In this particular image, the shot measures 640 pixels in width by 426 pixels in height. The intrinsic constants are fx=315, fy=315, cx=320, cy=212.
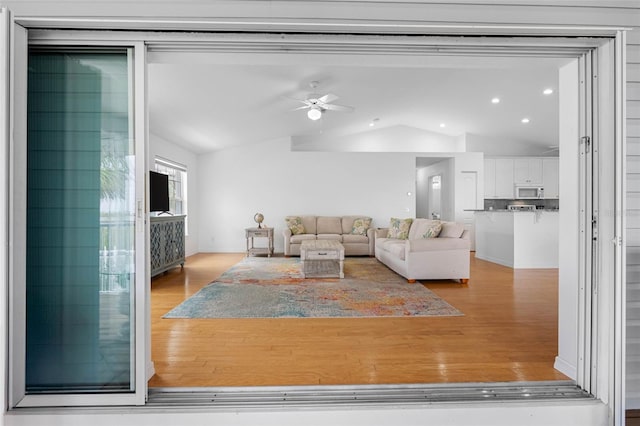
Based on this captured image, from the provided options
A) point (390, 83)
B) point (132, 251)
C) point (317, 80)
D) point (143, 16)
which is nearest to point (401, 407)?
point (132, 251)

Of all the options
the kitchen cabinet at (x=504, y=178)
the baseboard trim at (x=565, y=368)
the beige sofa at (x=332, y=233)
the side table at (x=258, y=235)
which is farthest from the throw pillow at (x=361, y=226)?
the baseboard trim at (x=565, y=368)

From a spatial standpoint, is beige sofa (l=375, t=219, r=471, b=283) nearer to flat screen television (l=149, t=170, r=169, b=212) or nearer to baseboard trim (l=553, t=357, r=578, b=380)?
baseboard trim (l=553, t=357, r=578, b=380)

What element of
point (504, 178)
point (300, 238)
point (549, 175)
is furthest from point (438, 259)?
point (549, 175)

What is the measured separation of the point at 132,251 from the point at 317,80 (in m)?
4.00

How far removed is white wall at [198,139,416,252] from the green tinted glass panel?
19.8 ft

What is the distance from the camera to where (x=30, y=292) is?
1649 millimetres

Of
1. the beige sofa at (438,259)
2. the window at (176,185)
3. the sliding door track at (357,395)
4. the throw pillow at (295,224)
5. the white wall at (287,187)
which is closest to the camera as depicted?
the sliding door track at (357,395)

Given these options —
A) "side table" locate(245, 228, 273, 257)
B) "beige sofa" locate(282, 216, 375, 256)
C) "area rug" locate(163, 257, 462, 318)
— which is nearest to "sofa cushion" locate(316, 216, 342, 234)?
"beige sofa" locate(282, 216, 375, 256)

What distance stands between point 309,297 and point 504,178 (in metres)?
6.92

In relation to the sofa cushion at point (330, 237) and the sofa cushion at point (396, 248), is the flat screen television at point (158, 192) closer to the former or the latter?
the sofa cushion at point (330, 237)

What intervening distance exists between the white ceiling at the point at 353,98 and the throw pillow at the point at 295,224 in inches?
80.5

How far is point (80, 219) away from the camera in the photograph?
168 cm

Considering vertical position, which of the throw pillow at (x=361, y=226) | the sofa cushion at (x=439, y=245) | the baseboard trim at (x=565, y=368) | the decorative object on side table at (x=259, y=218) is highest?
the decorative object on side table at (x=259, y=218)

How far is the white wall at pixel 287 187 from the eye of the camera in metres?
7.68
